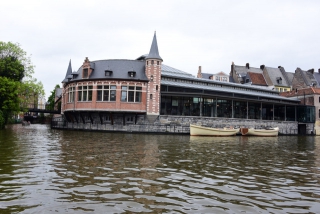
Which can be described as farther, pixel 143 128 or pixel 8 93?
pixel 143 128

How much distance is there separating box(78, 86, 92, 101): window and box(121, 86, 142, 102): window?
16.4 ft

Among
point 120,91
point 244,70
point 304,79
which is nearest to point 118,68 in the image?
point 120,91

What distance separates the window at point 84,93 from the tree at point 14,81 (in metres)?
5.69

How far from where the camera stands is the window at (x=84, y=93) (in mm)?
39656

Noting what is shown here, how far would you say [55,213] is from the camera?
17.7ft

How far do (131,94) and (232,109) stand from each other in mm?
16609

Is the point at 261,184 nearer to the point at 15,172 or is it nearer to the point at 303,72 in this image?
the point at 15,172

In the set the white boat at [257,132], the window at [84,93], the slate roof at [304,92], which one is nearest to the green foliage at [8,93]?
the window at [84,93]

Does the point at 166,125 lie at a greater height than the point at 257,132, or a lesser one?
Answer: greater

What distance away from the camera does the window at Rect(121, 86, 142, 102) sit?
38.4 metres

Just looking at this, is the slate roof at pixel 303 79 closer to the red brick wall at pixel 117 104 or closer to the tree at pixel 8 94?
the red brick wall at pixel 117 104

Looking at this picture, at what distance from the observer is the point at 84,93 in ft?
132

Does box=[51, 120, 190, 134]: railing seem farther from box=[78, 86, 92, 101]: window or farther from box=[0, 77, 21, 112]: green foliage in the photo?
box=[0, 77, 21, 112]: green foliage

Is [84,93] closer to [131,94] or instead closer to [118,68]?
[118,68]
